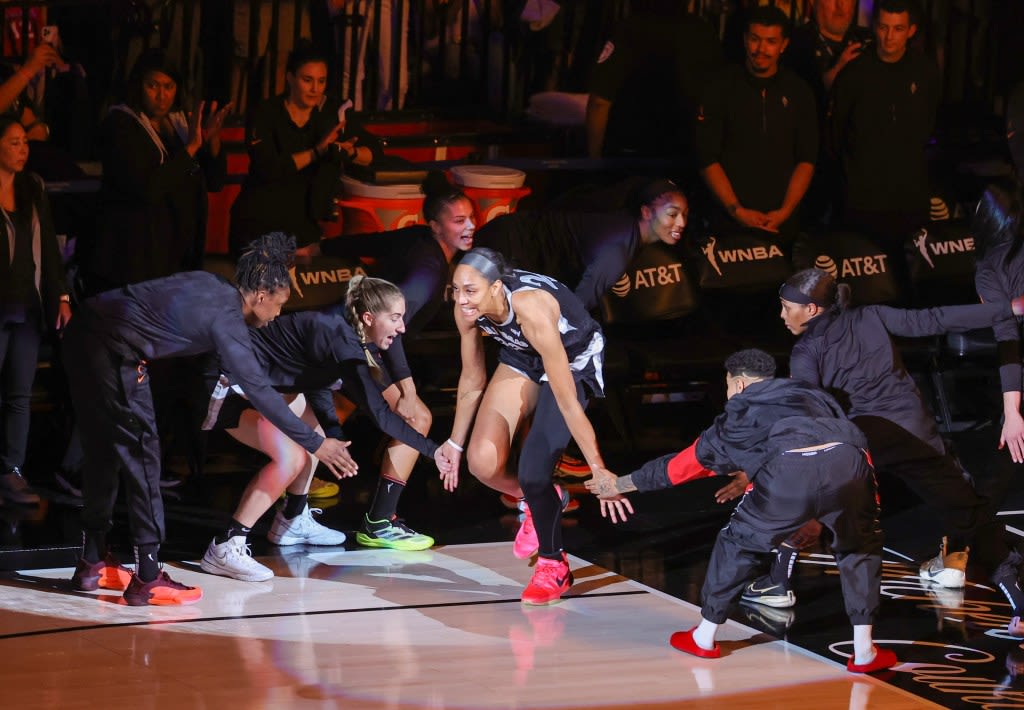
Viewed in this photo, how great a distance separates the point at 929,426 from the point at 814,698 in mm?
1630

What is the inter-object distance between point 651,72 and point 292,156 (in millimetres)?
2232

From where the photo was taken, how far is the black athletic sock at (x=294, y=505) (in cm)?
746

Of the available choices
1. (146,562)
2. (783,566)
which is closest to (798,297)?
(783,566)

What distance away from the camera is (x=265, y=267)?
6387 mm

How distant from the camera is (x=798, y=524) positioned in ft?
19.2

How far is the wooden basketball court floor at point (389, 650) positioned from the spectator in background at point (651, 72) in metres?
3.38

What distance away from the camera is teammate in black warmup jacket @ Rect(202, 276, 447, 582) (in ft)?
22.5

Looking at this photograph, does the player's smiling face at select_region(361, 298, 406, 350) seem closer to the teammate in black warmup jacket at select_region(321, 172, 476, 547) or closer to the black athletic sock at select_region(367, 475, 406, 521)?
the teammate in black warmup jacket at select_region(321, 172, 476, 547)

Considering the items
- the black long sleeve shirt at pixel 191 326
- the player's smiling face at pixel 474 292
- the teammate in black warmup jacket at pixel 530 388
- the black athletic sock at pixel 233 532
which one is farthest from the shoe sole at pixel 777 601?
the black athletic sock at pixel 233 532

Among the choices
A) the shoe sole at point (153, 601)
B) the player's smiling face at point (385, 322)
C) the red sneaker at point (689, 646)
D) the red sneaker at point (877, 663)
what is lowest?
the shoe sole at point (153, 601)

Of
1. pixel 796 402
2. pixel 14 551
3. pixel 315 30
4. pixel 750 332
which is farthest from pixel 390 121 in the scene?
pixel 796 402

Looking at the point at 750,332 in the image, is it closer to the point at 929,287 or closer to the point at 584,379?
the point at 929,287

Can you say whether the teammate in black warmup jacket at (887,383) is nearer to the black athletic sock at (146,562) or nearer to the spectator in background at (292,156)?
the black athletic sock at (146,562)

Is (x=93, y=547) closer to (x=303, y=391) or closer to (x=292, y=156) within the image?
(x=303, y=391)
